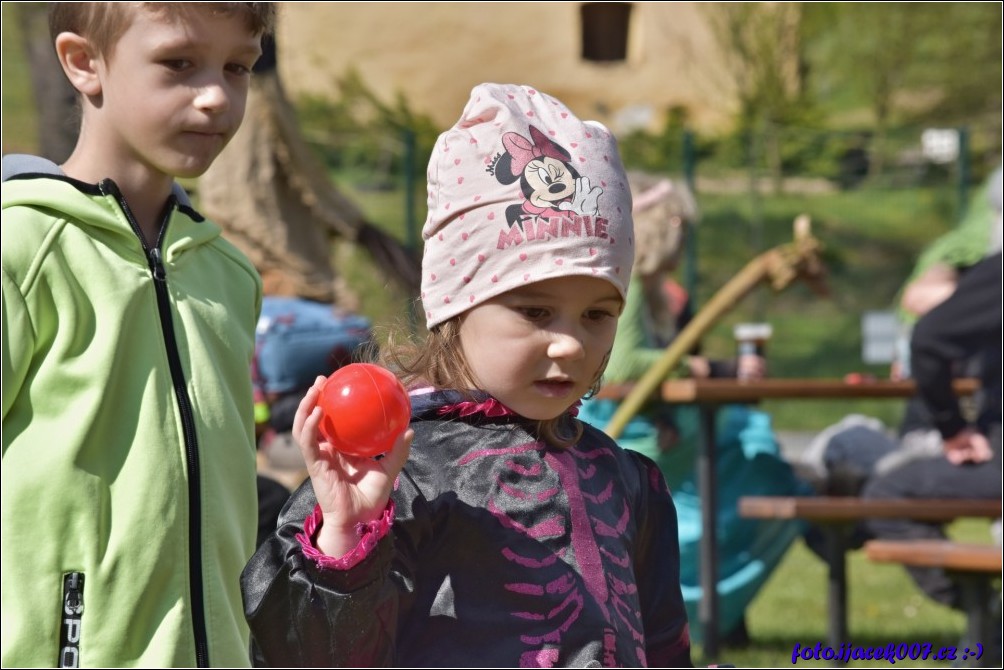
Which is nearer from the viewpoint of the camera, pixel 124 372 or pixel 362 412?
pixel 362 412

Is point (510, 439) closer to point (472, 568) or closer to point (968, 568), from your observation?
point (472, 568)

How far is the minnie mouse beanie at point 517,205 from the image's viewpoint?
85.4 inches

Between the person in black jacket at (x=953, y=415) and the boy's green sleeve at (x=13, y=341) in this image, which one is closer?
the boy's green sleeve at (x=13, y=341)

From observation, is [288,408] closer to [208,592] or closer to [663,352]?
[663,352]

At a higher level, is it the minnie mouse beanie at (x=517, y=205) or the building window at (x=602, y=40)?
the building window at (x=602, y=40)

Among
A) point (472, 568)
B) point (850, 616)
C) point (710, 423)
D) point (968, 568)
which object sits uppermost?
point (472, 568)

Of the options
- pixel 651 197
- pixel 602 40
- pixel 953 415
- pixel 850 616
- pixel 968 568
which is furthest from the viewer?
pixel 602 40

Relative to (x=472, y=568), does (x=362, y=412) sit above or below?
above

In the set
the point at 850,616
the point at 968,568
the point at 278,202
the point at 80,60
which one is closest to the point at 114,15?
A: the point at 80,60

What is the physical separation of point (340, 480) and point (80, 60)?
98 cm

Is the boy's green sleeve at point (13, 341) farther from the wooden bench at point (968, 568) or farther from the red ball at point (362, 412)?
the wooden bench at point (968, 568)

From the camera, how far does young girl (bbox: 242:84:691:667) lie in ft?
6.81

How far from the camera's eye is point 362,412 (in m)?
1.85

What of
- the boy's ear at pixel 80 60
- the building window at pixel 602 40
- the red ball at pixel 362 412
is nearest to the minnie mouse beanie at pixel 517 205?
the red ball at pixel 362 412
